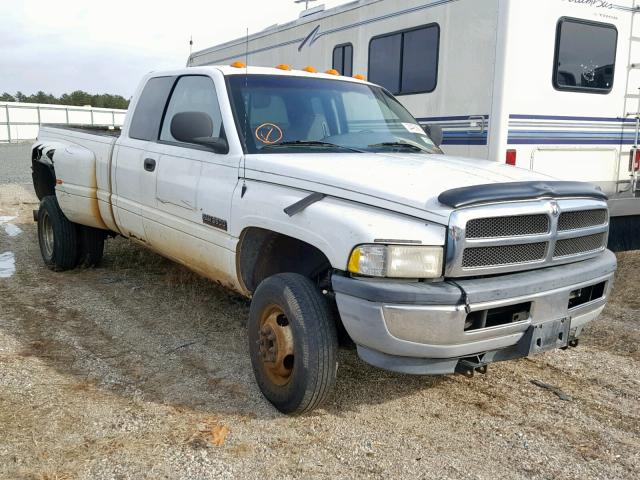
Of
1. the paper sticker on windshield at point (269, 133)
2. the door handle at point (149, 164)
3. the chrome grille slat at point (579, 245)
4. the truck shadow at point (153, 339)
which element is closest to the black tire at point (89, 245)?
the truck shadow at point (153, 339)

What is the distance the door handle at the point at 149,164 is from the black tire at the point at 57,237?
1831mm

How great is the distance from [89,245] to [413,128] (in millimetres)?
3608

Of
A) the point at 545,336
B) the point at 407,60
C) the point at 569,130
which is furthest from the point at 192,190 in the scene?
the point at 569,130

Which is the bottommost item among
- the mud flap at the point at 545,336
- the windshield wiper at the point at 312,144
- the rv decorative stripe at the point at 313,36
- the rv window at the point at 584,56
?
the mud flap at the point at 545,336

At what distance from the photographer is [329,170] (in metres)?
3.36

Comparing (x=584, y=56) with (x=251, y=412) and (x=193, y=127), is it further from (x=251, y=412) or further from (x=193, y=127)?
(x=251, y=412)

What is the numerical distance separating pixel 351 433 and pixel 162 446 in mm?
947

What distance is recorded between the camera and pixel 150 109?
5082 millimetres

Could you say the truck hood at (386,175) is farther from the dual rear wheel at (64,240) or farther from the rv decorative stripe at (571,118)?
the dual rear wheel at (64,240)

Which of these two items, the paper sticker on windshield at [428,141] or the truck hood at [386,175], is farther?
the paper sticker on windshield at [428,141]

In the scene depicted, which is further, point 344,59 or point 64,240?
point 344,59

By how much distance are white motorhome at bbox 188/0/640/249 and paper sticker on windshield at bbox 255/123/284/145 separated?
284 centimetres

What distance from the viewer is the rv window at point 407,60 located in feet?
22.7

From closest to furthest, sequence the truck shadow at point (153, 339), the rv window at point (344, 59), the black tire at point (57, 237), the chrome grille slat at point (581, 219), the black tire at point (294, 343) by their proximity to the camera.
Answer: the black tire at point (294, 343), the chrome grille slat at point (581, 219), the truck shadow at point (153, 339), the black tire at point (57, 237), the rv window at point (344, 59)
